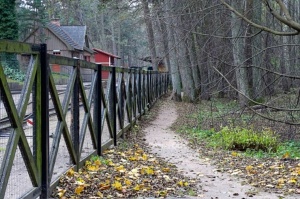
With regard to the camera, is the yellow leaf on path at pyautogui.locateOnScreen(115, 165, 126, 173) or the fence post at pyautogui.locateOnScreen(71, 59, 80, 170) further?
the yellow leaf on path at pyautogui.locateOnScreen(115, 165, 126, 173)

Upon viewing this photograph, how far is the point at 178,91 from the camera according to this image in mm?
28469

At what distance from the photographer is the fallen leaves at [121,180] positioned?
16.8 feet

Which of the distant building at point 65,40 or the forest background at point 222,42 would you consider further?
the distant building at point 65,40

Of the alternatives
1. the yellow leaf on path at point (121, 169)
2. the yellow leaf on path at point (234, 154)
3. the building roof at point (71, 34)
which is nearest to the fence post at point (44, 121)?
the yellow leaf on path at point (121, 169)

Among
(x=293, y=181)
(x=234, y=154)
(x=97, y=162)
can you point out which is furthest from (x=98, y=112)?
(x=234, y=154)

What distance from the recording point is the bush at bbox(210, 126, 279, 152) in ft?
33.1

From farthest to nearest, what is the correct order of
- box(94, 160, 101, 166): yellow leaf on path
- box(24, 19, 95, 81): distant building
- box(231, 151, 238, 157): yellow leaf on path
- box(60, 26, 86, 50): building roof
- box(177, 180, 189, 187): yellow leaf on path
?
box(60, 26, 86, 50): building roof < box(24, 19, 95, 81): distant building < box(231, 151, 238, 157): yellow leaf on path < box(94, 160, 101, 166): yellow leaf on path < box(177, 180, 189, 187): yellow leaf on path

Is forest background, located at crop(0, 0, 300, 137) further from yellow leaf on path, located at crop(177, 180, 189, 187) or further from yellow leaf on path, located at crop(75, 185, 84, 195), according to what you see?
yellow leaf on path, located at crop(75, 185, 84, 195)

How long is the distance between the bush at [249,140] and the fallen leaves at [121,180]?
307cm

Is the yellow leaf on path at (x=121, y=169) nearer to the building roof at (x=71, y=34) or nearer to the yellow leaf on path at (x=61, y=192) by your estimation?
the yellow leaf on path at (x=61, y=192)

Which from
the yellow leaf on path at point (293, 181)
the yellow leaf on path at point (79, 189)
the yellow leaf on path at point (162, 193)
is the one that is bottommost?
the yellow leaf on path at point (293, 181)

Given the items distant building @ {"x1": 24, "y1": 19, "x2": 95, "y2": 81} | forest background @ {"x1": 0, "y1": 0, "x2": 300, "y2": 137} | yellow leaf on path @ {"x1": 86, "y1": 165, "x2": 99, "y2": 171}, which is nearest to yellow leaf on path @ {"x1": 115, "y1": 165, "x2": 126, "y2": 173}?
yellow leaf on path @ {"x1": 86, "y1": 165, "x2": 99, "y2": 171}

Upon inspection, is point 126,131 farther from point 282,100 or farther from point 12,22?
point 12,22

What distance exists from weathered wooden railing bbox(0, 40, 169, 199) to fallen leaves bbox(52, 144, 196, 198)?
0.16 m
